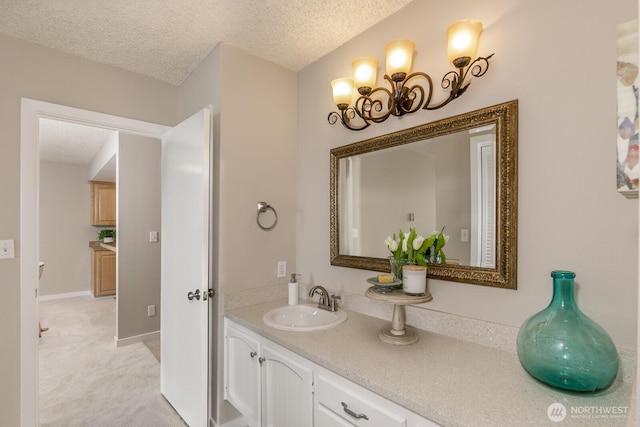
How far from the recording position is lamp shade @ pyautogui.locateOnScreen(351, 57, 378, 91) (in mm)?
1704

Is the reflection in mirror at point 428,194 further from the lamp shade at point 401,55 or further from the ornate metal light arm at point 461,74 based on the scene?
the lamp shade at point 401,55

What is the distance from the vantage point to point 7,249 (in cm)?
180

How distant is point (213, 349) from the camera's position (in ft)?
6.66

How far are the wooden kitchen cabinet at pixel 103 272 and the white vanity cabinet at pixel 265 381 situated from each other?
484 cm

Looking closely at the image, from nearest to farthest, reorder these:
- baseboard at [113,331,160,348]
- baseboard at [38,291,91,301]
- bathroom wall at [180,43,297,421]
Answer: bathroom wall at [180,43,297,421], baseboard at [113,331,160,348], baseboard at [38,291,91,301]

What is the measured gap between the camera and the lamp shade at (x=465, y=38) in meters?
1.32

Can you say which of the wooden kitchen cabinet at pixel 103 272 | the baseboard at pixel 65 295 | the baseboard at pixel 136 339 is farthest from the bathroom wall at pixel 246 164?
the baseboard at pixel 65 295

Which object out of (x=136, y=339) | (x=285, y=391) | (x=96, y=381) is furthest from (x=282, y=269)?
(x=136, y=339)

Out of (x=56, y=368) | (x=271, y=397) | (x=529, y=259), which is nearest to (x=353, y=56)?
(x=529, y=259)

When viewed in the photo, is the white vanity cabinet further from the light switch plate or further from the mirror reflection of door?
the light switch plate

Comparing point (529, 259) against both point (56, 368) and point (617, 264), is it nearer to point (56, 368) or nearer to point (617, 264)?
point (617, 264)

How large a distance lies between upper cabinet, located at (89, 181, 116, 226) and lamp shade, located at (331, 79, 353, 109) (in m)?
5.80

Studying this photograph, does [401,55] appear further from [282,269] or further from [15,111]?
[15,111]

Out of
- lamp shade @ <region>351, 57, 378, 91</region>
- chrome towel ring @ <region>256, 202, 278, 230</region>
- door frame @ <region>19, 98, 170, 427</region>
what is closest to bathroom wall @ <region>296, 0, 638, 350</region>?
lamp shade @ <region>351, 57, 378, 91</region>
